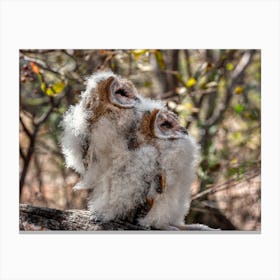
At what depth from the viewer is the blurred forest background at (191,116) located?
412cm

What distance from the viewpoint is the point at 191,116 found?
4.90 meters

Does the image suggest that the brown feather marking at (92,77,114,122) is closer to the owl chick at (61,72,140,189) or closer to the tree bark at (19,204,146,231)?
the owl chick at (61,72,140,189)

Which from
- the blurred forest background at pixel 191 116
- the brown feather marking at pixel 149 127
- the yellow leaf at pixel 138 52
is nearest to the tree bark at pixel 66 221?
the brown feather marking at pixel 149 127

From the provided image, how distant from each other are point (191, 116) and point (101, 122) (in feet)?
6.84

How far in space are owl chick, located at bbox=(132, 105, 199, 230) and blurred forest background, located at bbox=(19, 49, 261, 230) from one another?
3.35 ft

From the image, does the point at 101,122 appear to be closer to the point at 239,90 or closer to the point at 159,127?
the point at 159,127

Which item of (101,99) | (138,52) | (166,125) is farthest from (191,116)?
(101,99)

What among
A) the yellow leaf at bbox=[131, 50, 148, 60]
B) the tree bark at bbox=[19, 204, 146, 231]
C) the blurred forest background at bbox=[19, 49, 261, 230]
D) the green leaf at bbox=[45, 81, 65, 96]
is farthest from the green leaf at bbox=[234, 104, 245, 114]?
the tree bark at bbox=[19, 204, 146, 231]

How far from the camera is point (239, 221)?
401 centimetres

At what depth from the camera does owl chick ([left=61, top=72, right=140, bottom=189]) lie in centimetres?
290

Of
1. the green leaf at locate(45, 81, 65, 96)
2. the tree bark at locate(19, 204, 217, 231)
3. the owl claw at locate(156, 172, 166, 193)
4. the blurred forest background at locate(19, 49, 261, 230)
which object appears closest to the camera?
the owl claw at locate(156, 172, 166, 193)
